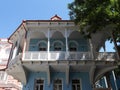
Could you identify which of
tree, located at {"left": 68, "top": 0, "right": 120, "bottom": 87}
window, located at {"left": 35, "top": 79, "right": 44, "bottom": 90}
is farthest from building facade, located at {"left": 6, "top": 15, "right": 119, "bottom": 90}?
tree, located at {"left": 68, "top": 0, "right": 120, "bottom": 87}

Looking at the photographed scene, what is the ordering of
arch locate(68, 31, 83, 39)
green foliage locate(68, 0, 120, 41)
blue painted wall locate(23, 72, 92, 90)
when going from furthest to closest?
arch locate(68, 31, 83, 39) → blue painted wall locate(23, 72, 92, 90) → green foliage locate(68, 0, 120, 41)

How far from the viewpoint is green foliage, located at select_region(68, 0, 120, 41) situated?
13250 millimetres

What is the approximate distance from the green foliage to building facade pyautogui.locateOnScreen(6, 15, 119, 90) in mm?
2827

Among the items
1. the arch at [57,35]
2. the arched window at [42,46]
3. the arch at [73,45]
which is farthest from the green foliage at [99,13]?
the arched window at [42,46]

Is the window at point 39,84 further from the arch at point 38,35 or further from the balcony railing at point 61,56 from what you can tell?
the arch at point 38,35

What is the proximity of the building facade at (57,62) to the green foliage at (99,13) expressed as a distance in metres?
2.83

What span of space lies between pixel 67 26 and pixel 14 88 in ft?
43.8

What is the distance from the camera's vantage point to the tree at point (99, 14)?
1327cm

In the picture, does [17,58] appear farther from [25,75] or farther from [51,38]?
[51,38]

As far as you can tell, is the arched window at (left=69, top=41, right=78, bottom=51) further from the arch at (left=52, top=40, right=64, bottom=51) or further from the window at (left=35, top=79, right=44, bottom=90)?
the window at (left=35, top=79, right=44, bottom=90)

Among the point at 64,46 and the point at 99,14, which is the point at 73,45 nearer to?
the point at 64,46

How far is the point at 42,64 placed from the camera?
57.3ft

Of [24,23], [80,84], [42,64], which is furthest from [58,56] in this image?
[24,23]

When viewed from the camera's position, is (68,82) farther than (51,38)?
No
